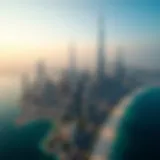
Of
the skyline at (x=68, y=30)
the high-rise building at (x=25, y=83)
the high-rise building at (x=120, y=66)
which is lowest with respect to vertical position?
the high-rise building at (x=25, y=83)

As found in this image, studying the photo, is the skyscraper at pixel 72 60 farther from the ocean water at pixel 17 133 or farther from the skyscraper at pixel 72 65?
the ocean water at pixel 17 133

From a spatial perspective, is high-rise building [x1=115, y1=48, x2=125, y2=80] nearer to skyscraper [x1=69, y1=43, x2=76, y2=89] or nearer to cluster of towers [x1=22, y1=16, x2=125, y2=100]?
cluster of towers [x1=22, y1=16, x2=125, y2=100]

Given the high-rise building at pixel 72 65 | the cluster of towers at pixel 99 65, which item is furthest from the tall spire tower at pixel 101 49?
the high-rise building at pixel 72 65

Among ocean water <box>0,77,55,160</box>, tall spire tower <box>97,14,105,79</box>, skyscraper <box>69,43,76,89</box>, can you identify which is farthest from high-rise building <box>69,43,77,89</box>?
ocean water <box>0,77,55,160</box>

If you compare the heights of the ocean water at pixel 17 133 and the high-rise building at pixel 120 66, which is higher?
the high-rise building at pixel 120 66
